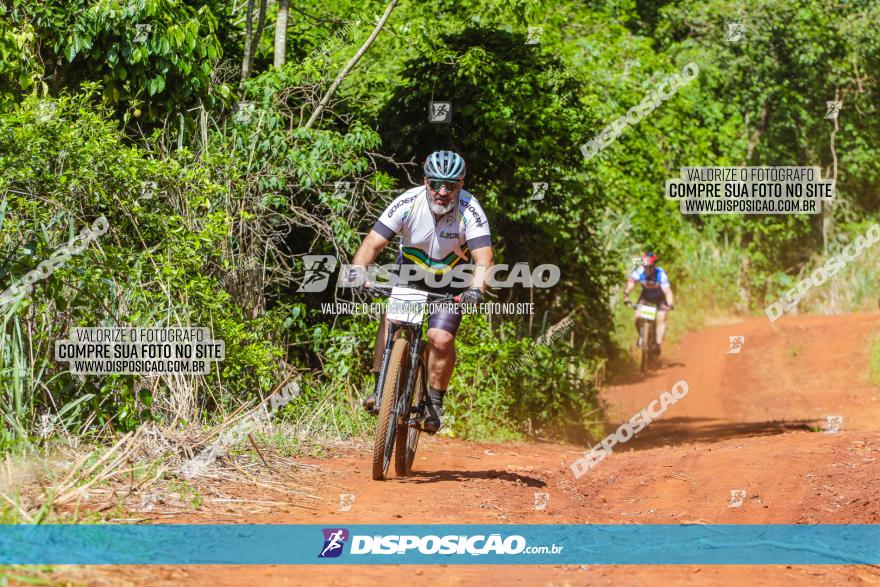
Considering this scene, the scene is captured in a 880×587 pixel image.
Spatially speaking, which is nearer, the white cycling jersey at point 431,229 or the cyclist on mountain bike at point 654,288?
the white cycling jersey at point 431,229

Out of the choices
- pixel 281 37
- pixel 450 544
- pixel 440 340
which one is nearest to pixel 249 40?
pixel 281 37

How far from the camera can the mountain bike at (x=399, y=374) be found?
25.0 ft

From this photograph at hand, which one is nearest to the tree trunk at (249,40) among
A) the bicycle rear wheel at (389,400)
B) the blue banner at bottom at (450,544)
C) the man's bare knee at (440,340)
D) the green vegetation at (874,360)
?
the man's bare knee at (440,340)

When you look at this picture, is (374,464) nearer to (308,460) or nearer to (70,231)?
(308,460)

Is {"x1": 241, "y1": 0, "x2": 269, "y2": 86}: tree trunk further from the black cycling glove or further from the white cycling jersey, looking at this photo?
the black cycling glove

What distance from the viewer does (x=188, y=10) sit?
11531 millimetres

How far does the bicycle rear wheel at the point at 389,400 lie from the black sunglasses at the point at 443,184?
1132 mm

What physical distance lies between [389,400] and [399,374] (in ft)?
0.65

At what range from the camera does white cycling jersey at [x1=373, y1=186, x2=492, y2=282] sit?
8.06 metres

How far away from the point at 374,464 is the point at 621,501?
6.17 feet

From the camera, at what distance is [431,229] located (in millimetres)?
8117

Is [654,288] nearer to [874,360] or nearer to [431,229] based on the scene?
[874,360]

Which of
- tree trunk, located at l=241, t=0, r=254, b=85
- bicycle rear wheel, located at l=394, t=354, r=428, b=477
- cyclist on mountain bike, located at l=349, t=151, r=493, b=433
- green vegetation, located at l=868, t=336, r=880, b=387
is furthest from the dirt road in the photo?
tree trunk, located at l=241, t=0, r=254, b=85

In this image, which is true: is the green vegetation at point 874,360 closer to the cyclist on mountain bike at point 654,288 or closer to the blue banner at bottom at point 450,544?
the cyclist on mountain bike at point 654,288
